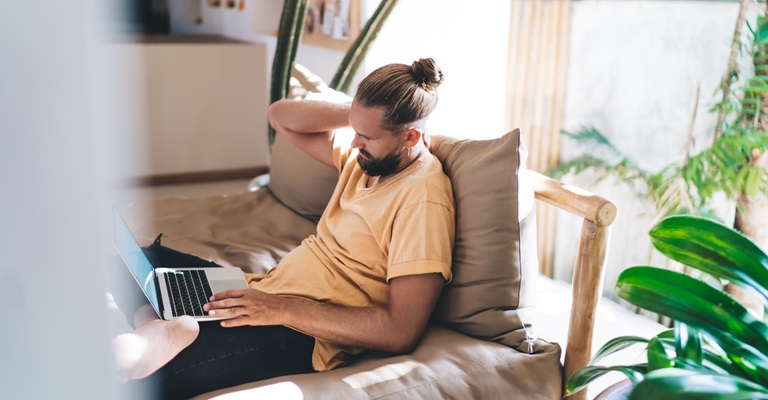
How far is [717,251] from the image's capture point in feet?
3.00

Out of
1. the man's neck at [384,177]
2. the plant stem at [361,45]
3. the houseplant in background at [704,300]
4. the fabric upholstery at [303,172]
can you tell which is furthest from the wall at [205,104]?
the houseplant in background at [704,300]

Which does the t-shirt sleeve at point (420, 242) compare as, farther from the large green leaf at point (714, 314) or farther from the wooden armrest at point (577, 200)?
the large green leaf at point (714, 314)

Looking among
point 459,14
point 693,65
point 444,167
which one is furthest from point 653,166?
point 444,167

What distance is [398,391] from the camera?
4.05 ft

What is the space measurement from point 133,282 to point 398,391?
52 centimetres

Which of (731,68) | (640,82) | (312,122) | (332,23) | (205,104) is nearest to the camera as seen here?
(312,122)

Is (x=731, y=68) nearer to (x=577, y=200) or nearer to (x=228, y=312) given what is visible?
(x=577, y=200)

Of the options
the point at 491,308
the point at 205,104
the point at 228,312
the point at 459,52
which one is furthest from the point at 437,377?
the point at 205,104

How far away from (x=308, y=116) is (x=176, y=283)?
0.54 m

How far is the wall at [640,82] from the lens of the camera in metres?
2.41

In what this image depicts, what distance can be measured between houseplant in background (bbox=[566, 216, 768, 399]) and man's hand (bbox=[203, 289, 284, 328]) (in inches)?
23.6

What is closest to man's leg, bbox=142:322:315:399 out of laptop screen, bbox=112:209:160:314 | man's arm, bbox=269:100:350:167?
laptop screen, bbox=112:209:160:314

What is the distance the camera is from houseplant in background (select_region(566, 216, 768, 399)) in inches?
34.3

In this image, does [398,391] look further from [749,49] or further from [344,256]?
[749,49]
